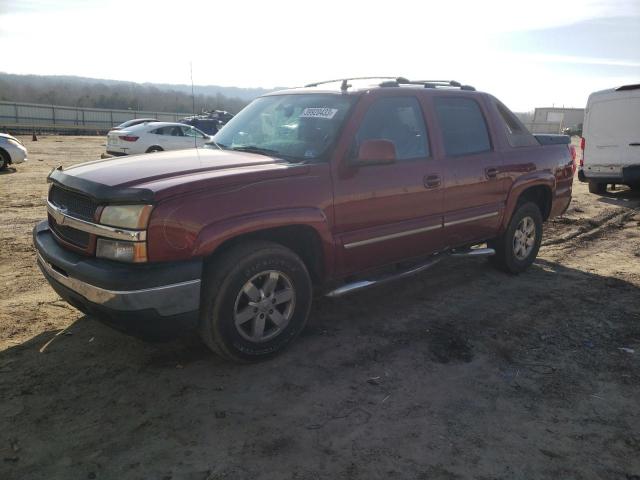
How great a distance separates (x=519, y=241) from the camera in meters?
6.00

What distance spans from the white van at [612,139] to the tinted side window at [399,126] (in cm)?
868

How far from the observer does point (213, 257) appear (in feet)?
11.4

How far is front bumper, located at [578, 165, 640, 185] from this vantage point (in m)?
11.1

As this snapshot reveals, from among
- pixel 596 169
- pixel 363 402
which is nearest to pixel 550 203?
pixel 363 402

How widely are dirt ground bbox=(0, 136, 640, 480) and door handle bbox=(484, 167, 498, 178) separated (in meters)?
1.21

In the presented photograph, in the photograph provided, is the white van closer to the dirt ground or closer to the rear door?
the dirt ground

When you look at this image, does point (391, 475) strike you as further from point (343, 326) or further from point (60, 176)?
point (60, 176)

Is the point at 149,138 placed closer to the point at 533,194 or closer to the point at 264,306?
the point at 533,194

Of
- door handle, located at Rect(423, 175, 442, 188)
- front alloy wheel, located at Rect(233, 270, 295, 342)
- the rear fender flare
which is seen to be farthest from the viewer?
the rear fender flare

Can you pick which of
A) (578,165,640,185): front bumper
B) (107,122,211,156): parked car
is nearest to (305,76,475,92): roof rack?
(578,165,640,185): front bumper

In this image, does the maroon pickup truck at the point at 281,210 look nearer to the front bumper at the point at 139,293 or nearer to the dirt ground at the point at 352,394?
the front bumper at the point at 139,293

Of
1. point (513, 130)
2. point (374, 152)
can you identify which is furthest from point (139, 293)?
point (513, 130)

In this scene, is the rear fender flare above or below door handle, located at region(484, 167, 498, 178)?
below

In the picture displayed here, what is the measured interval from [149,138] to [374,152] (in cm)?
1473
